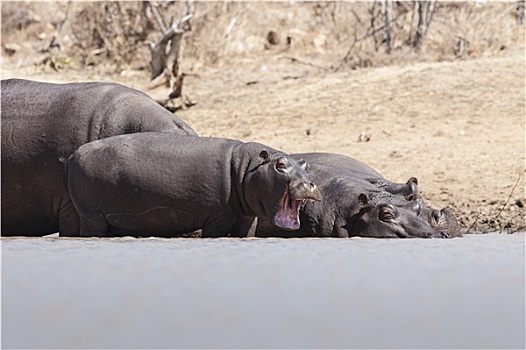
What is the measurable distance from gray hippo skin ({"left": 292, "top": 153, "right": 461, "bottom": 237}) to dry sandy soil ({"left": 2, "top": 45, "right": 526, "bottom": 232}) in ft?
2.66

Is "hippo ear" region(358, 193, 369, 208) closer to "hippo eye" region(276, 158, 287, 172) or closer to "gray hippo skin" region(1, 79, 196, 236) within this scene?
"hippo eye" region(276, 158, 287, 172)

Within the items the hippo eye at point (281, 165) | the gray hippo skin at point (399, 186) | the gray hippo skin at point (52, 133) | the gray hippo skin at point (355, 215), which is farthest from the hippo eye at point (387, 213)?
the gray hippo skin at point (52, 133)

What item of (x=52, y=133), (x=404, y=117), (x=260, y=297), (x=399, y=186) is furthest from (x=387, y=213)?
(x=404, y=117)

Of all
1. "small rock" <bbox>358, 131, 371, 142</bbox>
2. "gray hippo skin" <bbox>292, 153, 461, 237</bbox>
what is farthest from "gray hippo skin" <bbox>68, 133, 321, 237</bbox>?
"small rock" <bbox>358, 131, 371, 142</bbox>

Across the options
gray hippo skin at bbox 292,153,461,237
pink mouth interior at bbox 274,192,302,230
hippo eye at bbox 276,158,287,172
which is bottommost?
gray hippo skin at bbox 292,153,461,237

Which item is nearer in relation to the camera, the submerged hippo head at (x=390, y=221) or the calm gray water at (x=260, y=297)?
the calm gray water at (x=260, y=297)

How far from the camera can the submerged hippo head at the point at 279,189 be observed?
5746 mm

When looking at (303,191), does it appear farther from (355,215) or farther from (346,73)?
(346,73)

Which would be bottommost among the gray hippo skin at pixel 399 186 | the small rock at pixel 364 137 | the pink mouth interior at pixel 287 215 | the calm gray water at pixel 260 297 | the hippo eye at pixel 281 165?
the small rock at pixel 364 137

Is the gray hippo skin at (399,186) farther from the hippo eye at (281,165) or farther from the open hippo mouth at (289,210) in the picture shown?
the hippo eye at (281,165)

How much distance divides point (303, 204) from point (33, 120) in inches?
63.9

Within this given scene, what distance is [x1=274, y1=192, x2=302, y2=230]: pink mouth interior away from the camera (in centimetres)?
582

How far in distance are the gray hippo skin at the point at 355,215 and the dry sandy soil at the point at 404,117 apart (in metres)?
1.29

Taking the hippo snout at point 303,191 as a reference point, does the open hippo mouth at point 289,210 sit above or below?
below
